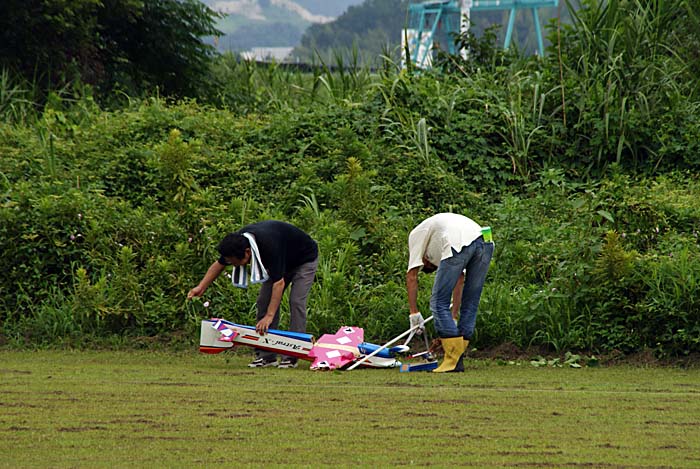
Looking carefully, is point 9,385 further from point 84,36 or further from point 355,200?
point 84,36

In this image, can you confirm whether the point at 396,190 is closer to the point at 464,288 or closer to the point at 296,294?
the point at 296,294

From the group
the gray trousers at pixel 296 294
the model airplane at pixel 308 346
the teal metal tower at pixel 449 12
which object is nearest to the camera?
the model airplane at pixel 308 346

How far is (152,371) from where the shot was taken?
10500 millimetres

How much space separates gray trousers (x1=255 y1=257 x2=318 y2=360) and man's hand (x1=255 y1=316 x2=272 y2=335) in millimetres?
417

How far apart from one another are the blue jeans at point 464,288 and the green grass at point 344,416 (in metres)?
0.47

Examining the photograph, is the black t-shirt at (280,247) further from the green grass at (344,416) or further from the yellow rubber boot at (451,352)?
the yellow rubber boot at (451,352)

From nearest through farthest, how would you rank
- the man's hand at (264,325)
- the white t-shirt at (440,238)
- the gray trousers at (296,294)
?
the white t-shirt at (440,238) < the man's hand at (264,325) < the gray trousers at (296,294)

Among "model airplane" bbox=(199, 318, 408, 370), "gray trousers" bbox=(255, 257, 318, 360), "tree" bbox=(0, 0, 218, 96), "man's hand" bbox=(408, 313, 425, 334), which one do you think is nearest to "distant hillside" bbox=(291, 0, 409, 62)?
"tree" bbox=(0, 0, 218, 96)

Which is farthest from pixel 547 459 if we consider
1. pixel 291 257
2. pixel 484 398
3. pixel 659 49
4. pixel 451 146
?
pixel 659 49

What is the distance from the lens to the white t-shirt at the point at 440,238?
990 cm

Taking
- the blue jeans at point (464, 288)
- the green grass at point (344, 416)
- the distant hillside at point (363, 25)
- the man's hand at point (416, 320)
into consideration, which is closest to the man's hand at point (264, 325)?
the green grass at point (344, 416)

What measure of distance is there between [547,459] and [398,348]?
4.16 m

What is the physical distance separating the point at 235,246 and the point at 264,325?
90 centimetres

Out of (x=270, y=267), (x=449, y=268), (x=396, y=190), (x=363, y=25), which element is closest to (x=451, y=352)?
(x=449, y=268)
